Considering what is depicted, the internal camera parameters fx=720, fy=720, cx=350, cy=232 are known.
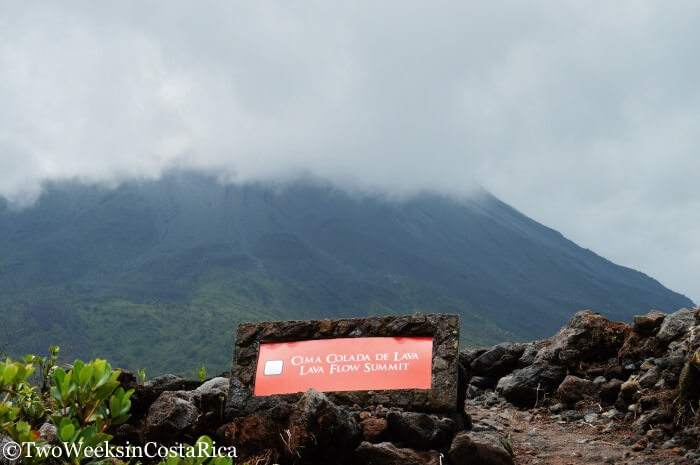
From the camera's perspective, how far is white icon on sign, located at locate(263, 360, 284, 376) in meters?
→ 7.02

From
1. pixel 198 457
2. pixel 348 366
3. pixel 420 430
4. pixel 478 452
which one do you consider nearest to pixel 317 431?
pixel 420 430

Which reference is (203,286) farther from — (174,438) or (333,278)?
(174,438)

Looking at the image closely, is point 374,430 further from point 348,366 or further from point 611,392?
point 611,392

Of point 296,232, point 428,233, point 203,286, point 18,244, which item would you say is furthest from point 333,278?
point 18,244

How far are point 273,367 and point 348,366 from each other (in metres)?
0.75

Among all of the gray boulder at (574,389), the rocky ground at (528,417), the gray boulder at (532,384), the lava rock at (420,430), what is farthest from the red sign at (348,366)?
the gray boulder at (532,384)

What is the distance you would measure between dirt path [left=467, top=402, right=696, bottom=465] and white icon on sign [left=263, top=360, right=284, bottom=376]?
1.96 metres

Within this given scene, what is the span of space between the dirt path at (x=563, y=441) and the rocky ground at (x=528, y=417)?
13 mm

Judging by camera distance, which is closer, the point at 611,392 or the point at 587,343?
the point at 611,392

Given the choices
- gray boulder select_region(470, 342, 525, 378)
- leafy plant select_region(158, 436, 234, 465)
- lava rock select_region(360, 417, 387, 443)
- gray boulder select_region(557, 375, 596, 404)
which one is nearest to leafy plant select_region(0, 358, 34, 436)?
leafy plant select_region(158, 436, 234, 465)

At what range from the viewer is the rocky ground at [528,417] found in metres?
5.86

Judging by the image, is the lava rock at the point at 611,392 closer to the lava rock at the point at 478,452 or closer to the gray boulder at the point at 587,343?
the gray boulder at the point at 587,343

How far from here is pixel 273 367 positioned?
707 centimetres

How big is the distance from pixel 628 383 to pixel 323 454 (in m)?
4.28
